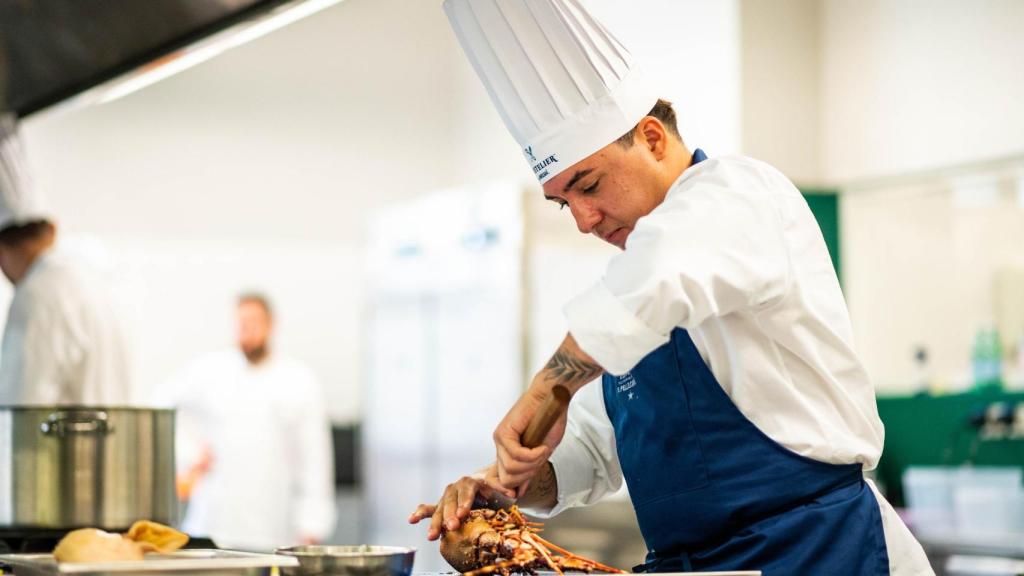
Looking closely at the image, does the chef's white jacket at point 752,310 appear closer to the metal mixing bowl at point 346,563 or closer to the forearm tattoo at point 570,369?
the forearm tattoo at point 570,369

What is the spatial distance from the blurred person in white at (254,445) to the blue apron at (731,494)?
4.22m

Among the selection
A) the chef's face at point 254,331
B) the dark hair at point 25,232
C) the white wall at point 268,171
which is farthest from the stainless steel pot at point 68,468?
the white wall at point 268,171

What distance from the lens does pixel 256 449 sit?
19.2ft

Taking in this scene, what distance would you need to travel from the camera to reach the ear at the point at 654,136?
1855 mm

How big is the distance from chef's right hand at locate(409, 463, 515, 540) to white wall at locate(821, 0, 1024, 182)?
330 centimetres

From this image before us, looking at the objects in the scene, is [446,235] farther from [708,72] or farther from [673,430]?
[673,430]

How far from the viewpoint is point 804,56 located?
17.1ft

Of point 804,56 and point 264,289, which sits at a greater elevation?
point 804,56

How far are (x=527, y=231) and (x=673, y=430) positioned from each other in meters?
3.38

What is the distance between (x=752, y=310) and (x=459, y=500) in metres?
0.49

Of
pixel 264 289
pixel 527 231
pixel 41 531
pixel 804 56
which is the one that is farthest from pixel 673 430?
pixel 264 289

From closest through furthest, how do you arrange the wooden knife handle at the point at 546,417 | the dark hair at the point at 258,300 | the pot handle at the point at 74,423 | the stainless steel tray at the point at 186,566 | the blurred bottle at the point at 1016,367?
the stainless steel tray at the point at 186,566 < the wooden knife handle at the point at 546,417 < the pot handle at the point at 74,423 < the blurred bottle at the point at 1016,367 < the dark hair at the point at 258,300

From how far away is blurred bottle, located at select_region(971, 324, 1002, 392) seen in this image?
15.7 ft

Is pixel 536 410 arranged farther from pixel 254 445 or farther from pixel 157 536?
pixel 254 445
